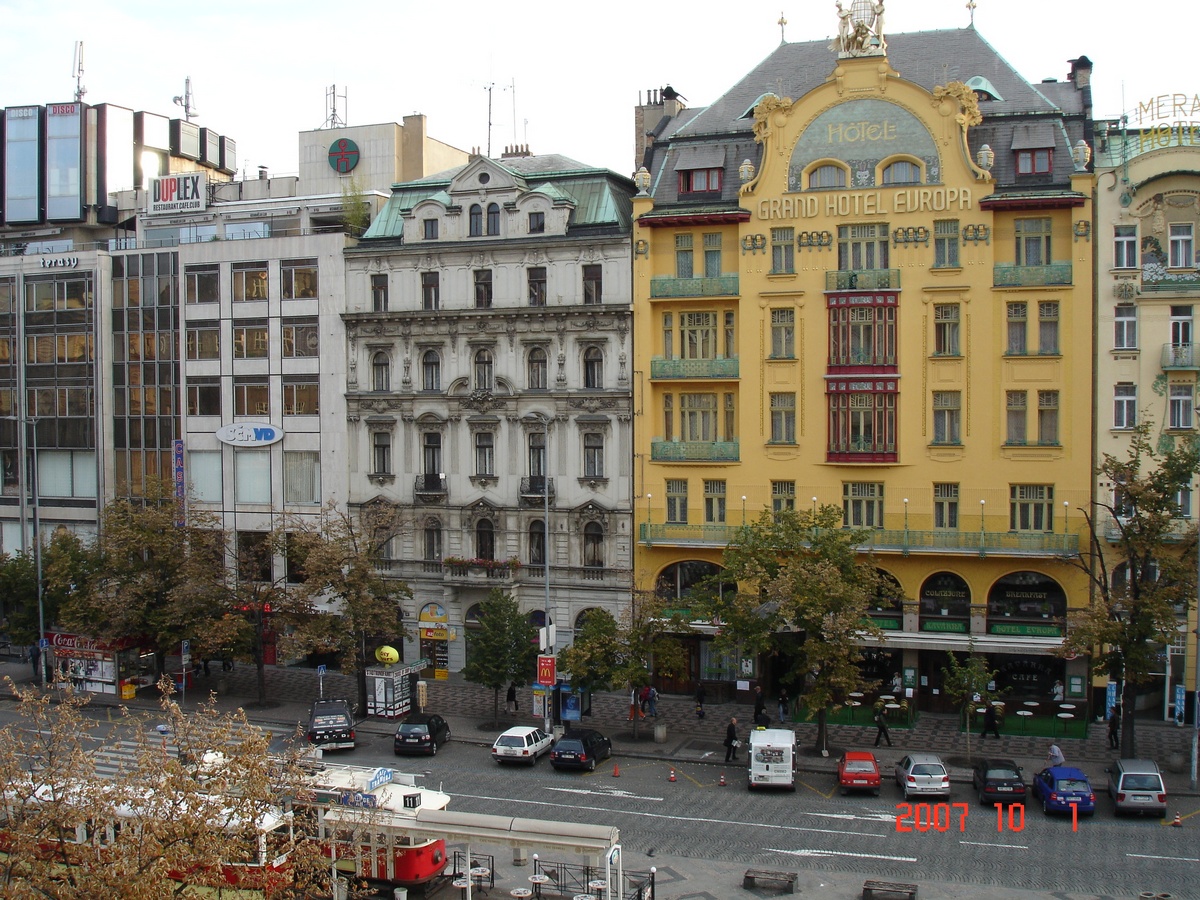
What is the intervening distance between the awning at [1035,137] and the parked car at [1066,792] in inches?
1083

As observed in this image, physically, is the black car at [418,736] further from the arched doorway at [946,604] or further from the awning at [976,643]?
the arched doorway at [946,604]

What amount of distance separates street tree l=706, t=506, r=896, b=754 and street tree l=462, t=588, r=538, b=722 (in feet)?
27.6

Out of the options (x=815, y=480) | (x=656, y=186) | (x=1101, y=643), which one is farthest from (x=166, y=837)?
(x=656, y=186)

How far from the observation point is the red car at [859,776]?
142 feet

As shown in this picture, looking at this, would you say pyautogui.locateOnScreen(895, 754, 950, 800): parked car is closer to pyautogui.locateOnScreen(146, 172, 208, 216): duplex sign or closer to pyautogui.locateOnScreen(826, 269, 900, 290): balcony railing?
pyautogui.locateOnScreen(826, 269, 900, 290): balcony railing

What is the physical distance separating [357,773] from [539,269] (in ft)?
102

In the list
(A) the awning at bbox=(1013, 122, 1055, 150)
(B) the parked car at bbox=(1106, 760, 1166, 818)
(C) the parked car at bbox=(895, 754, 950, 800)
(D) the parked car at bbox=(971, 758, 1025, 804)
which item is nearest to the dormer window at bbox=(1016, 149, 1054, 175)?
(A) the awning at bbox=(1013, 122, 1055, 150)

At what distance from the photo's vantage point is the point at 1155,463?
5234cm

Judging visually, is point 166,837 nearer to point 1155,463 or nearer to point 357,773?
point 357,773

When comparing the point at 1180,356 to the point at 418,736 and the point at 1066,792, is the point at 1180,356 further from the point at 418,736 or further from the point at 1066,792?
the point at 418,736

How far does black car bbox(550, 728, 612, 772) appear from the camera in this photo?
4675cm

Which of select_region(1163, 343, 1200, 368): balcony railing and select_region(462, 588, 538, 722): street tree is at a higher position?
select_region(1163, 343, 1200, 368): balcony railing

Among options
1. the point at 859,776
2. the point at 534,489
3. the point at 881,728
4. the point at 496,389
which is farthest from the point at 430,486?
the point at 859,776

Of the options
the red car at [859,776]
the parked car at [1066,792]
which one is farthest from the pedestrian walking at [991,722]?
the red car at [859,776]
